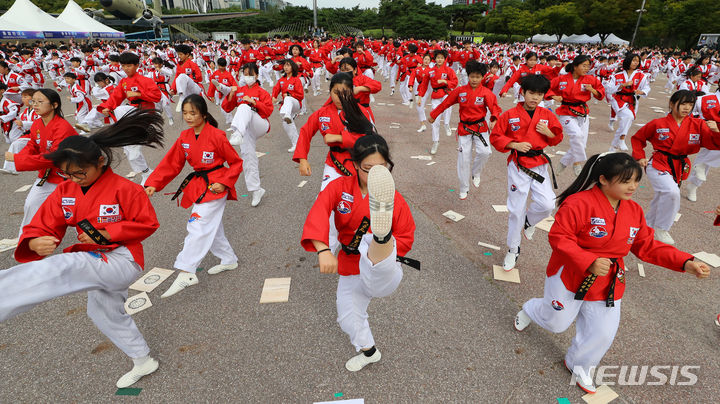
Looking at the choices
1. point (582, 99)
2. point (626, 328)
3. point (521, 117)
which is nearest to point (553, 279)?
point (626, 328)

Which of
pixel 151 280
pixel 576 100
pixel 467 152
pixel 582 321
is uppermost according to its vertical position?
pixel 576 100

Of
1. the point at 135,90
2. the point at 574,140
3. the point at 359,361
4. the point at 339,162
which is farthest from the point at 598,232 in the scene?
the point at 135,90

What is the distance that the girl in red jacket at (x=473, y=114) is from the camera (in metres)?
6.00

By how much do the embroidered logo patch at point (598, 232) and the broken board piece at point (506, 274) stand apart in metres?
1.70

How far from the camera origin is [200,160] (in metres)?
3.99

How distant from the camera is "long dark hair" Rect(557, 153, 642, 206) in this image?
2.44 metres

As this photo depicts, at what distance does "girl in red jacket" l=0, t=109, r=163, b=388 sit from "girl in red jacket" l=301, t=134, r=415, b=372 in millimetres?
1403

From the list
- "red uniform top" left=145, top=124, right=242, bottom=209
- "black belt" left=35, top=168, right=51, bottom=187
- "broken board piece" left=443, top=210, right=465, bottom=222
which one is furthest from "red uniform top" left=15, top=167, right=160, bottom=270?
"broken board piece" left=443, top=210, right=465, bottom=222

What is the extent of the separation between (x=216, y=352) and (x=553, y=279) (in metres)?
2.99

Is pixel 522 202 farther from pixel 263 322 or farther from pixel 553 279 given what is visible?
pixel 263 322

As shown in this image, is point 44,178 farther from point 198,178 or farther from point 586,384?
point 586,384

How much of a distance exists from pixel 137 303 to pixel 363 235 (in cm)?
295

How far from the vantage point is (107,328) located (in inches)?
105

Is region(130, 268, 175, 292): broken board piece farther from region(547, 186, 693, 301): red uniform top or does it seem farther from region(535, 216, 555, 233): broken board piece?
region(535, 216, 555, 233): broken board piece
